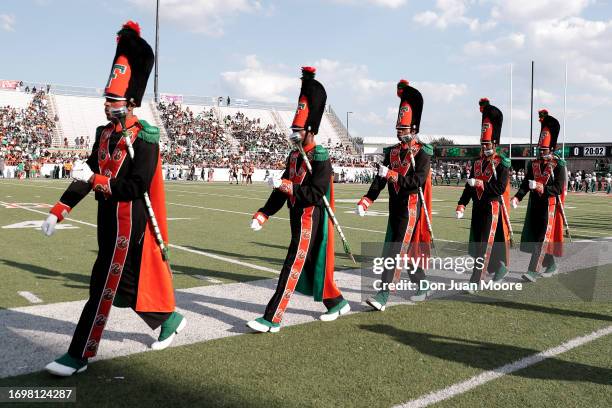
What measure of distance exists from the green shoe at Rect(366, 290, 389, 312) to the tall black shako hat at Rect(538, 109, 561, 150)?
3.68 metres

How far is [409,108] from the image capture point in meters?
6.03

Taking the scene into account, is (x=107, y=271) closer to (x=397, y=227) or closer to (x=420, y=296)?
(x=397, y=227)

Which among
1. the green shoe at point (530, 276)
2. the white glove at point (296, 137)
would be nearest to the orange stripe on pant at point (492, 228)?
the green shoe at point (530, 276)

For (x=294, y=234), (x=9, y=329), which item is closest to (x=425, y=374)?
(x=294, y=234)

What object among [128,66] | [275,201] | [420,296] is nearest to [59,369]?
[128,66]

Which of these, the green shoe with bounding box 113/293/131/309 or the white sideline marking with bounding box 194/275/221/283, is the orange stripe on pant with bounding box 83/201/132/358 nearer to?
the green shoe with bounding box 113/293/131/309

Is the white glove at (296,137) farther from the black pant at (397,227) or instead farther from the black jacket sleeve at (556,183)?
the black jacket sleeve at (556,183)

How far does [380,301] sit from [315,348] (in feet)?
4.69

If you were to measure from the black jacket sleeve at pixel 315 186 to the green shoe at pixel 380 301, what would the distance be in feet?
4.35

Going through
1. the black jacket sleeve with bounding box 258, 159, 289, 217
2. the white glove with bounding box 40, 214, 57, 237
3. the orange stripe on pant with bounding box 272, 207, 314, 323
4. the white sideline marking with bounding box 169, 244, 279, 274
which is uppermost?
the black jacket sleeve with bounding box 258, 159, 289, 217

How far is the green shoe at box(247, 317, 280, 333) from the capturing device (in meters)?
4.80

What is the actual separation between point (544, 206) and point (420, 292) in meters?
2.62

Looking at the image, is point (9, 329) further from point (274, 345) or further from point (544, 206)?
point (544, 206)

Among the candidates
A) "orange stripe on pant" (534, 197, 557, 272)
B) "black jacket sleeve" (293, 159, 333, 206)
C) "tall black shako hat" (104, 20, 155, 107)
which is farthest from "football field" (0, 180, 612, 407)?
"tall black shako hat" (104, 20, 155, 107)
